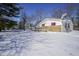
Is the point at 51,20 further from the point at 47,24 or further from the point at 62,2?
the point at 62,2

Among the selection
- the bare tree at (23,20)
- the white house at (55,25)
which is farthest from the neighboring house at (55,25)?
the bare tree at (23,20)

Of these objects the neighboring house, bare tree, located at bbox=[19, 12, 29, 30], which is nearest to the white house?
the neighboring house

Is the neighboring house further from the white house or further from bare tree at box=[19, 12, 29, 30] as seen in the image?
bare tree at box=[19, 12, 29, 30]

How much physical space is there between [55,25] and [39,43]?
236 millimetres

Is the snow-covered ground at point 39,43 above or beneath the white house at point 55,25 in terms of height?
beneath

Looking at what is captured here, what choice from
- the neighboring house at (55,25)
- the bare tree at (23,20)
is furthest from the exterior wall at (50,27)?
Answer: the bare tree at (23,20)

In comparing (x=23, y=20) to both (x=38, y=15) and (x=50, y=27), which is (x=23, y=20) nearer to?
(x=38, y=15)

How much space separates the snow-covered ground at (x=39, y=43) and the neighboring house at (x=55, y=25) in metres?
0.04

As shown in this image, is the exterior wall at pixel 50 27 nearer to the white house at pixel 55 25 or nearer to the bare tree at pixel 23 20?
the white house at pixel 55 25

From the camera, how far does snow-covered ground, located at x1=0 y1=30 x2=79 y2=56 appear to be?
1694 millimetres

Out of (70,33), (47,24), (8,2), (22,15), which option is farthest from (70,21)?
(8,2)

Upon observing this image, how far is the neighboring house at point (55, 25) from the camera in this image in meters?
1.73

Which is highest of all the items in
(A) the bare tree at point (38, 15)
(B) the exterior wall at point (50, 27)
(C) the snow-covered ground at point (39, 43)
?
(A) the bare tree at point (38, 15)

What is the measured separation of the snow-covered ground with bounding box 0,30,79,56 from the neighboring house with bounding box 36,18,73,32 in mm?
41
